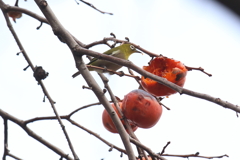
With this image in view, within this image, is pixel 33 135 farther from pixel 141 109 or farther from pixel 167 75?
pixel 167 75

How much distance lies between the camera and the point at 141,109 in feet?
6.11

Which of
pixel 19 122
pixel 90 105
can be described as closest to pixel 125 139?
pixel 90 105

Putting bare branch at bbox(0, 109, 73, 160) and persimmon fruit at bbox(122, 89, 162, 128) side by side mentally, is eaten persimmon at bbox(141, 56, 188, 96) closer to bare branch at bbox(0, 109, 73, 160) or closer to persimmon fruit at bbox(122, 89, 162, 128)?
persimmon fruit at bbox(122, 89, 162, 128)

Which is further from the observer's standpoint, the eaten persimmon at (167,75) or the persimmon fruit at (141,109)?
the persimmon fruit at (141,109)

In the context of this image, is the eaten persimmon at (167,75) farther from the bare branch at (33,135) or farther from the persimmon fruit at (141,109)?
the bare branch at (33,135)

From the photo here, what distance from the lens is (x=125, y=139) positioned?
125 cm

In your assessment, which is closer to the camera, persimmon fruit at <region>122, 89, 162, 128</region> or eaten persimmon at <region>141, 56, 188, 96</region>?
eaten persimmon at <region>141, 56, 188, 96</region>

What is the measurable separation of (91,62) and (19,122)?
81cm

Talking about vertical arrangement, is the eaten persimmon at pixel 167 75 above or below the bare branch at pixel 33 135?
above

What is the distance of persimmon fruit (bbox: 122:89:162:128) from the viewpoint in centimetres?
185

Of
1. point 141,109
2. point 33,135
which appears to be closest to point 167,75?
point 141,109

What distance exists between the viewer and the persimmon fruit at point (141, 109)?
185 cm

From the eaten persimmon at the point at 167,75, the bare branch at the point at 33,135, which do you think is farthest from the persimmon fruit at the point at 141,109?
the bare branch at the point at 33,135

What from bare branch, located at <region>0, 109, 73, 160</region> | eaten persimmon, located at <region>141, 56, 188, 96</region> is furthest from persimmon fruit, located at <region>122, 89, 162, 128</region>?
bare branch, located at <region>0, 109, 73, 160</region>
